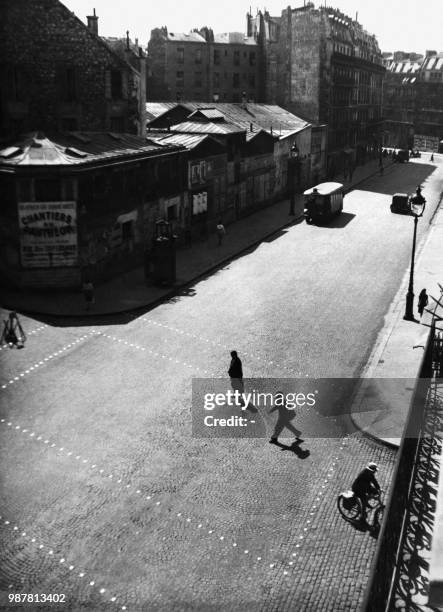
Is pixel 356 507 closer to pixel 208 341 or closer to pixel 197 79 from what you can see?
pixel 208 341

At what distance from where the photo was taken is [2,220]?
29.4 meters

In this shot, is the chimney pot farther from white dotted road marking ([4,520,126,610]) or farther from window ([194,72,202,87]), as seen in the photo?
window ([194,72,202,87])

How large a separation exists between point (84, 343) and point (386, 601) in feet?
52.1

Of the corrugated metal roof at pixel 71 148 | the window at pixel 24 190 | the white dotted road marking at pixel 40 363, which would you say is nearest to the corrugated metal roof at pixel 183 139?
the corrugated metal roof at pixel 71 148

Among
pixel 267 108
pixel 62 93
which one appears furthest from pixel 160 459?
pixel 267 108

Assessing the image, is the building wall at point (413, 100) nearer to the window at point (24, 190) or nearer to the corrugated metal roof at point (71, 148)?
the corrugated metal roof at point (71, 148)

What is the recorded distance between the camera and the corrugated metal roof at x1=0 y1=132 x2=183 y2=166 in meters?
29.4

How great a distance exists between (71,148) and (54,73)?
26.0 ft

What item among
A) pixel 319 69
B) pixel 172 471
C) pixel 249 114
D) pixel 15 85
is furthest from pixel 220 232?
pixel 319 69

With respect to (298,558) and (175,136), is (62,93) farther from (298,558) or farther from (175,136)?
(298,558)

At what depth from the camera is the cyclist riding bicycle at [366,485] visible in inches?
547

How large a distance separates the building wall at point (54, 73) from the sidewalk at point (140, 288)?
10.2 metres

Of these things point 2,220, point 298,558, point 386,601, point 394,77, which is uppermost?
point 394,77

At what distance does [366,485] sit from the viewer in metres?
13.9
